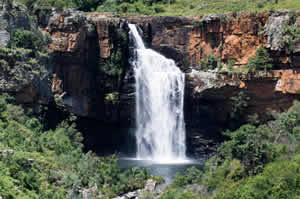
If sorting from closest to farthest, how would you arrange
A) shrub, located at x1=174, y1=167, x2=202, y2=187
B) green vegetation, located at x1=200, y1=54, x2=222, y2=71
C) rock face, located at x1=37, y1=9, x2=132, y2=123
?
shrub, located at x1=174, y1=167, x2=202, y2=187 < rock face, located at x1=37, y1=9, x2=132, y2=123 < green vegetation, located at x1=200, y1=54, x2=222, y2=71

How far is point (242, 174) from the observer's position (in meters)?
27.0

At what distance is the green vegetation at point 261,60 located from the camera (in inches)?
1560

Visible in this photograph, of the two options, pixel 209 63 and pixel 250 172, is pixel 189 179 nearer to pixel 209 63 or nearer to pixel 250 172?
pixel 250 172

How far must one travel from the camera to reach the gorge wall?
124 ft

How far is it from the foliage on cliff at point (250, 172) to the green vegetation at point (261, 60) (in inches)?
346

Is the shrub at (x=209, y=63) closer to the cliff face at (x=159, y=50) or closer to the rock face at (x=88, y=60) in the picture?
the cliff face at (x=159, y=50)

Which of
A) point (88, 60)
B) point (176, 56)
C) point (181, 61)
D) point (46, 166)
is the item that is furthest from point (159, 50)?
point (46, 166)

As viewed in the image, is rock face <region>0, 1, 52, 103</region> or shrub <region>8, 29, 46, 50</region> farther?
shrub <region>8, 29, 46, 50</region>

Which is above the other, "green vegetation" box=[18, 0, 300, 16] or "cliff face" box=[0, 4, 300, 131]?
"green vegetation" box=[18, 0, 300, 16]

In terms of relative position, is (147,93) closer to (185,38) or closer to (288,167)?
(185,38)

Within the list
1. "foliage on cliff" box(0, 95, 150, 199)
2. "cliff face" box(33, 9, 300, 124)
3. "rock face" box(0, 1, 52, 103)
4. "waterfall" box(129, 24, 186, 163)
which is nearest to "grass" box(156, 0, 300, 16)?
"cliff face" box(33, 9, 300, 124)

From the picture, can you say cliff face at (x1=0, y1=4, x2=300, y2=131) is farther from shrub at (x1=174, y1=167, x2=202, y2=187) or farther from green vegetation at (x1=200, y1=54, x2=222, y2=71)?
shrub at (x1=174, y1=167, x2=202, y2=187)

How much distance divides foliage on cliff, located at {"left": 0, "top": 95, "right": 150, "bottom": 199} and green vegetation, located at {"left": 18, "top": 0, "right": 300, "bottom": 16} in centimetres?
1747

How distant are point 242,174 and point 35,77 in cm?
1783
